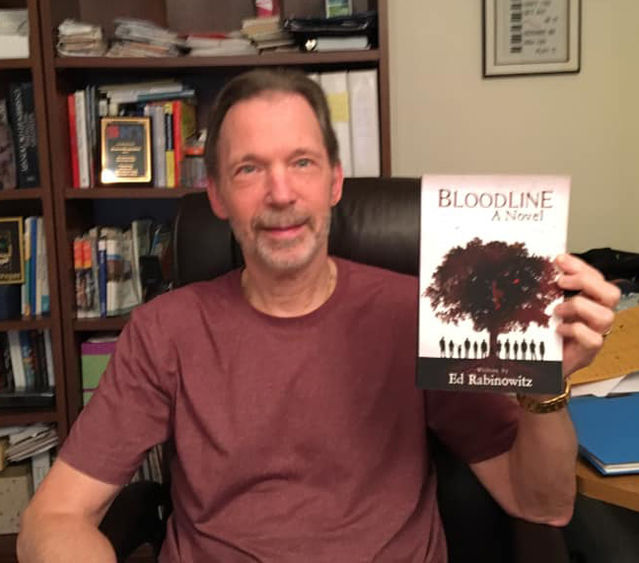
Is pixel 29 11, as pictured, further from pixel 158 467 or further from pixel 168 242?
pixel 158 467

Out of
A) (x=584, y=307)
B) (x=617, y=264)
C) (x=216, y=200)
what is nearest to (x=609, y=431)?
(x=584, y=307)

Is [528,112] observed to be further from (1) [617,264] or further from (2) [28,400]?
(2) [28,400]

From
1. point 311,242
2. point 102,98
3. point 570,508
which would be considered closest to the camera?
point 570,508

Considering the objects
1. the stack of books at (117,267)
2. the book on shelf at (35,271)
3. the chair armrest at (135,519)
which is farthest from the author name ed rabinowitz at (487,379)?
the book on shelf at (35,271)

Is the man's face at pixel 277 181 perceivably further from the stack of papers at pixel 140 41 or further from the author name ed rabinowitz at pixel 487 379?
the stack of papers at pixel 140 41

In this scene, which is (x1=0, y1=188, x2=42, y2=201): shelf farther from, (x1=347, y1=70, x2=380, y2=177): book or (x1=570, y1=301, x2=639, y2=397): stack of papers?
(x1=570, y1=301, x2=639, y2=397): stack of papers

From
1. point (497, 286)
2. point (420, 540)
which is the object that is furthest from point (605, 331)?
point (420, 540)
